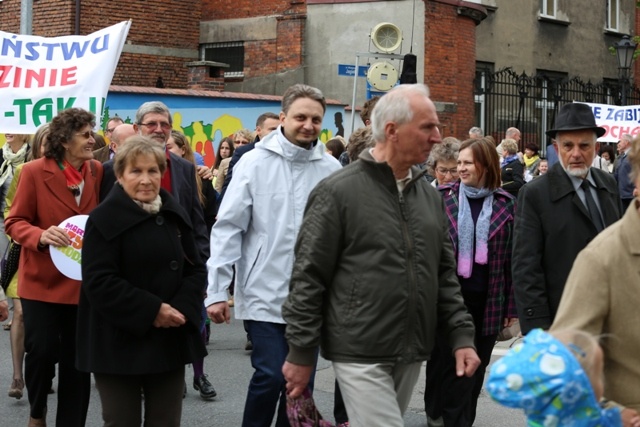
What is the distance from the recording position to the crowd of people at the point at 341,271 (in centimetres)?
352

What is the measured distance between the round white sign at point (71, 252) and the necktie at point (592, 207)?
2.74m

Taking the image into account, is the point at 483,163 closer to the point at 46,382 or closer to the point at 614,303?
the point at 46,382

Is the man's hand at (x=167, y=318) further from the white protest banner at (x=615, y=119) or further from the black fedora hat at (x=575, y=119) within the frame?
the white protest banner at (x=615, y=119)

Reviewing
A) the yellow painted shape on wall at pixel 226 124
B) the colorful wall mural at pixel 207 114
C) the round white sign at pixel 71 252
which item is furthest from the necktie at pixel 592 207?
the yellow painted shape on wall at pixel 226 124

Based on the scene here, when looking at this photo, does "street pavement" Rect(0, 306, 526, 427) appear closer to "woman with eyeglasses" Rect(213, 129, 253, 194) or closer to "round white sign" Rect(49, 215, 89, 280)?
"round white sign" Rect(49, 215, 89, 280)

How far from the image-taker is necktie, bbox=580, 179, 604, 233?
19.6 ft

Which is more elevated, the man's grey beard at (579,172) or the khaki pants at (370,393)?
the man's grey beard at (579,172)

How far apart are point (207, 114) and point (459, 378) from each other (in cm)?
1410

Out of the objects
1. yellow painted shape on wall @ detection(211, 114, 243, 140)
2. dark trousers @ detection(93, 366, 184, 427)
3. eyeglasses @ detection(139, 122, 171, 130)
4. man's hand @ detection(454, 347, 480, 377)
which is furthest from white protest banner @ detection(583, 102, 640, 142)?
man's hand @ detection(454, 347, 480, 377)

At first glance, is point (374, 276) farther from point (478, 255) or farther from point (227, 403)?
point (227, 403)

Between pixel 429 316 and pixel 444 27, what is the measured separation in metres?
20.5

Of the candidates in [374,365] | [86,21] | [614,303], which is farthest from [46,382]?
[86,21]

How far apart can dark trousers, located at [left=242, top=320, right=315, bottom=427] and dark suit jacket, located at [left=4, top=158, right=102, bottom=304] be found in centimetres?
125

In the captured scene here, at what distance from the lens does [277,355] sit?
5.99 meters
